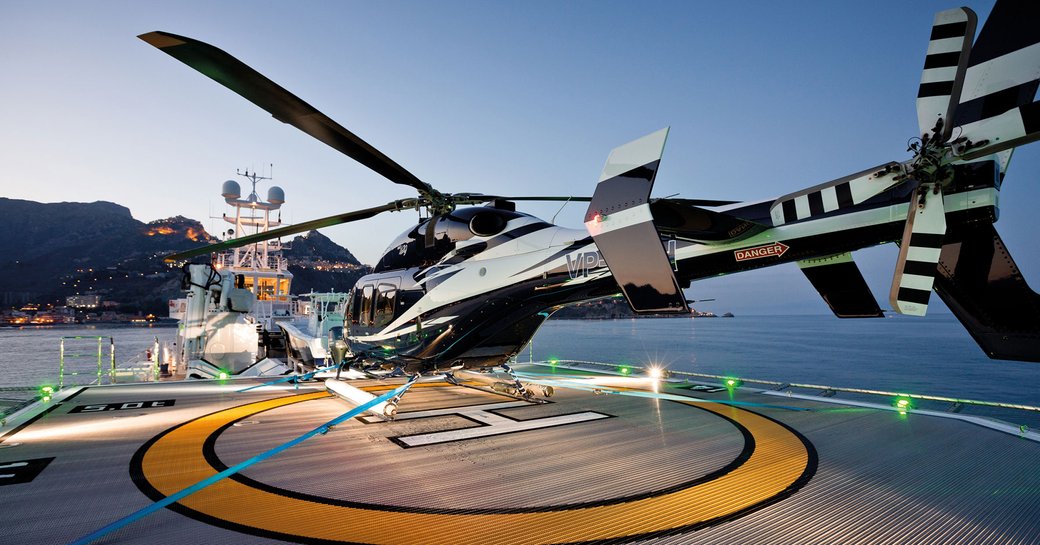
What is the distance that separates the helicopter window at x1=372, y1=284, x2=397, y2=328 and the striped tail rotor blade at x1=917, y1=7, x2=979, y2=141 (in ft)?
21.3

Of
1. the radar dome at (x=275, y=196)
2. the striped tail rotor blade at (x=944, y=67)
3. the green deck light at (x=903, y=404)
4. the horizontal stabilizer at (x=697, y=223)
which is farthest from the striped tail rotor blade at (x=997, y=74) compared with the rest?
the radar dome at (x=275, y=196)

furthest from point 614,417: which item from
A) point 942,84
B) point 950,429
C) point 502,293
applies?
point 942,84

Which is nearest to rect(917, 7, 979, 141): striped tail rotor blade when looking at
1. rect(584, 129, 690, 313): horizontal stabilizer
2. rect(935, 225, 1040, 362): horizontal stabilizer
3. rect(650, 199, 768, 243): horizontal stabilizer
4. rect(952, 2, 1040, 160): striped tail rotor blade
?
rect(952, 2, 1040, 160): striped tail rotor blade

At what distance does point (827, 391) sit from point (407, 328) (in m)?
6.97

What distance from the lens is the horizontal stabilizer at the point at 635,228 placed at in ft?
13.2

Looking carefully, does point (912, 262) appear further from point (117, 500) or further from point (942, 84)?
point (117, 500)

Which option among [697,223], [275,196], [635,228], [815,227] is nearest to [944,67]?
[815,227]

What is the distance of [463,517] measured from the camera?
10.1 ft

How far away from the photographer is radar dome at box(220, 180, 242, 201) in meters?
30.9

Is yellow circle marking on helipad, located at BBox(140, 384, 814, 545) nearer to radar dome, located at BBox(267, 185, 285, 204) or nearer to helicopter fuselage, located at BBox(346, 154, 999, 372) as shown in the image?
helicopter fuselage, located at BBox(346, 154, 999, 372)

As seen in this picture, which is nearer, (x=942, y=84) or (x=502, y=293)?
(x=942, y=84)

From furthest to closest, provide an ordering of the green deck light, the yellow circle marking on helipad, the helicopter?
1. the green deck light
2. the helicopter
3. the yellow circle marking on helipad

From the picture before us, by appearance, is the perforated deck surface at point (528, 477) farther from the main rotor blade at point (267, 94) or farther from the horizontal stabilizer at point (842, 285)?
the main rotor blade at point (267, 94)

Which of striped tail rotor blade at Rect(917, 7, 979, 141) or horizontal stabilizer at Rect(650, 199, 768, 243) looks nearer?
striped tail rotor blade at Rect(917, 7, 979, 141)
